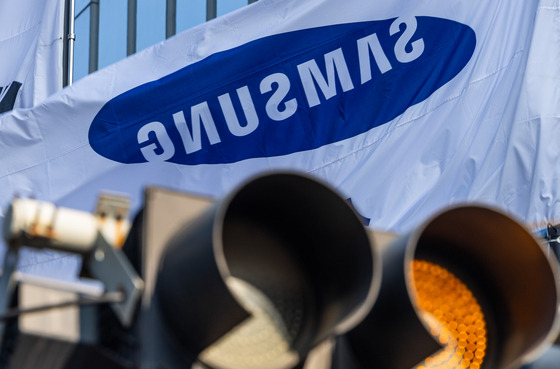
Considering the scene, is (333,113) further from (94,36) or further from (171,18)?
(94,36)

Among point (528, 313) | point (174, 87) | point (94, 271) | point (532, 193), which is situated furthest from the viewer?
point (174, 87)

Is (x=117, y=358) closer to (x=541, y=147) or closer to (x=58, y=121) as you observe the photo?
(x=541, y=147)

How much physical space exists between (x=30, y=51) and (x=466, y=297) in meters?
10.2

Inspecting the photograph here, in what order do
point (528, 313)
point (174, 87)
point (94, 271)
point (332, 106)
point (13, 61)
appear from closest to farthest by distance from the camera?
point (94, 271), point (528, 313), point (332, 106), point (174, 87), point (13, 61)

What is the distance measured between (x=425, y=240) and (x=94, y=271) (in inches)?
40.2

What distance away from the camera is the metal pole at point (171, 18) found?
19.5 meters

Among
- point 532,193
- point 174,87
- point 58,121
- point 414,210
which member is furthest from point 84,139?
point 532,193

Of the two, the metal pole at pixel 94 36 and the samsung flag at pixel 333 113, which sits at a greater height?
the metal pole at pixel 94 36

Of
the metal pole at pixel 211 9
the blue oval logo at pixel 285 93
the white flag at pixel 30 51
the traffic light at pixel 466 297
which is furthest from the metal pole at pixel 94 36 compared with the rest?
the traffic light at pixel 466 297

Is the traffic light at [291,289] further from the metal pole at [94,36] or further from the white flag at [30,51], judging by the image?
the metal pole at [94,36]

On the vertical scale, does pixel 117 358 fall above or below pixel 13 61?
below

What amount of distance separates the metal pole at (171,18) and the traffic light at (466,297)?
52.9 feet

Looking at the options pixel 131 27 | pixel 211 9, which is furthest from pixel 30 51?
pixel 131 27

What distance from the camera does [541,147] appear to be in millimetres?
8297
